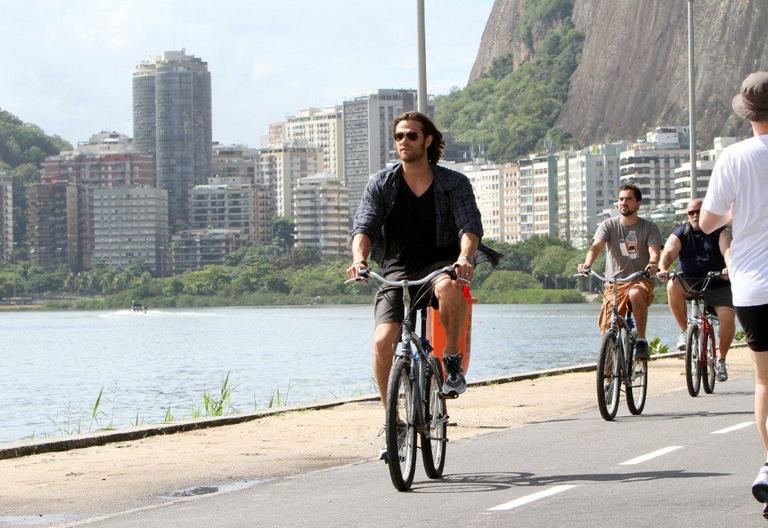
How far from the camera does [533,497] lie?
800cm

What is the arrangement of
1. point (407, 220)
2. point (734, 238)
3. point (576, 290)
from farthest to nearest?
point (576, 290)
point (407, 220)
point (734, 238)

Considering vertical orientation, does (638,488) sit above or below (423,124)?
below

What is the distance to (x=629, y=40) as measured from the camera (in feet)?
655

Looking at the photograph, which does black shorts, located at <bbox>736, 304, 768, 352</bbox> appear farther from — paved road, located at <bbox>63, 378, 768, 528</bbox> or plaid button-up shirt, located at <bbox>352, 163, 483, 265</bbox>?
plaid button-up shirt, located at <bbox>352, 163, 483, 265</bbox>

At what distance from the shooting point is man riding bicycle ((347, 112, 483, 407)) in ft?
29.1

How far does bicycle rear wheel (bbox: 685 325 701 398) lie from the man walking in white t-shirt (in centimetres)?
734

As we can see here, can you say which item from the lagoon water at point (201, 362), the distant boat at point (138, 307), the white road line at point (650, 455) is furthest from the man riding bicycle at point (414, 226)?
the distant boat at point (138, 307)

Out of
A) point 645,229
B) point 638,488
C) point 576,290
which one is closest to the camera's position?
point 638,488

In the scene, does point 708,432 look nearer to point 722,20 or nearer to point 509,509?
point 509,509

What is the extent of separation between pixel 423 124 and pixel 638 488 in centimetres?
225

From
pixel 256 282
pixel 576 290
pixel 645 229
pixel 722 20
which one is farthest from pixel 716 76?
pixel 645 229

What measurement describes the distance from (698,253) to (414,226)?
653 centimetres

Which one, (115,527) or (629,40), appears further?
(629,40)

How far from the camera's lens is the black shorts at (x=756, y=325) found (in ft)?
22.7
